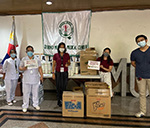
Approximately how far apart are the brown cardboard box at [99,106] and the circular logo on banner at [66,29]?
6.54 feet

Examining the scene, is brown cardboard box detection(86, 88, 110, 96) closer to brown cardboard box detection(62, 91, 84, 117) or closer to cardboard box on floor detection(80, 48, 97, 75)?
brown cardboard box detection(62, 91, 84, 117)

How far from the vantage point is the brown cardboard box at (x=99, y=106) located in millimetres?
2383

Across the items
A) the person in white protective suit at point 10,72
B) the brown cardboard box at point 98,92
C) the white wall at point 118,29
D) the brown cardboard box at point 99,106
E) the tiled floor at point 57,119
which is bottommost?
the tiled floor at point 57,119

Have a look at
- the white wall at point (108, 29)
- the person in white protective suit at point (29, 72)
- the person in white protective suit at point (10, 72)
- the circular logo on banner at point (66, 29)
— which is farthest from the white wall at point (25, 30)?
the person in white protective suit at point (29, 72)

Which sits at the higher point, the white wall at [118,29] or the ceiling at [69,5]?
the ceiling at [69,5]

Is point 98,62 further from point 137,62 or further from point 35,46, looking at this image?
point 35,46

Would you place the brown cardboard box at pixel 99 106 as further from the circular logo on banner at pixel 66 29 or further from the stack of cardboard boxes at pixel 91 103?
the circular logo on banner at pixel 66 29

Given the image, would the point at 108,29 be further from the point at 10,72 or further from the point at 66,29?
the point at 10,72

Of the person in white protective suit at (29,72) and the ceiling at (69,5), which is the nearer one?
the person in white protective suit at (29,72)

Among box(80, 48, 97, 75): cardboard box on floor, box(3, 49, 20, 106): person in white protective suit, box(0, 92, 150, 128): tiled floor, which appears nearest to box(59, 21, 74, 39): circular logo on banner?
box(80, 48, 97, 75): cardboard box on floor

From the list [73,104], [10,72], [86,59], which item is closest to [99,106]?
[73,104]

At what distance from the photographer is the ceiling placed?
2.97 meters

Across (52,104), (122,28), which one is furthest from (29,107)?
(122,28)

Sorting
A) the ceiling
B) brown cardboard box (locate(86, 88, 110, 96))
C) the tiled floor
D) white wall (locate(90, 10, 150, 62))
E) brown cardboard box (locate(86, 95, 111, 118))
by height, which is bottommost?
the tiled floor
